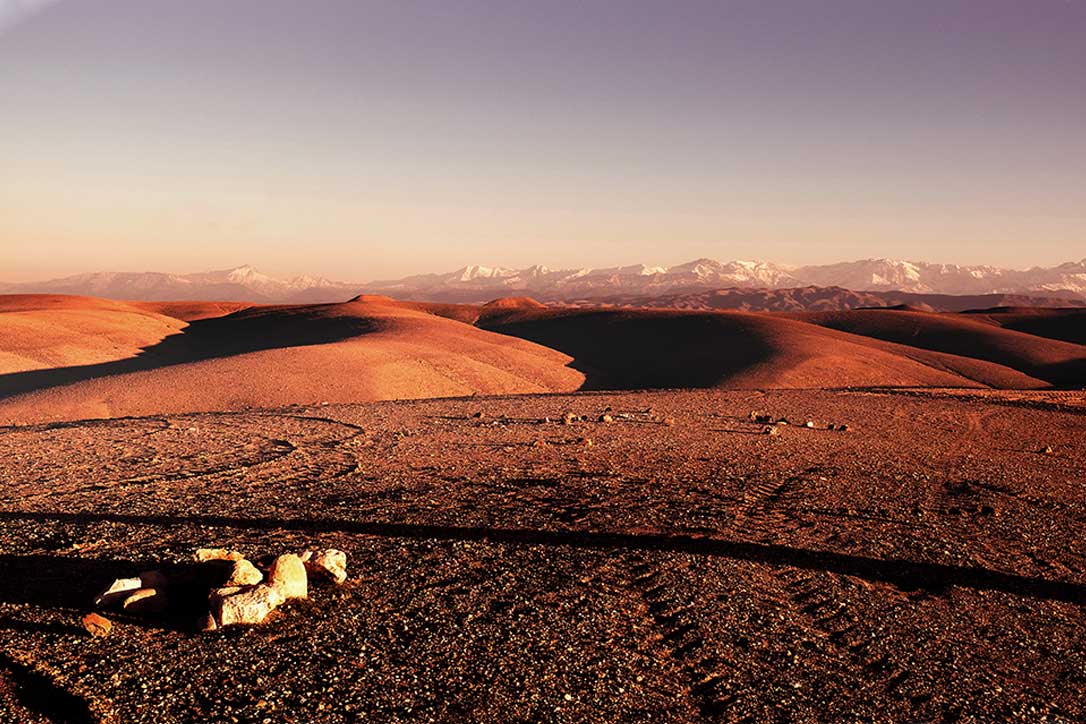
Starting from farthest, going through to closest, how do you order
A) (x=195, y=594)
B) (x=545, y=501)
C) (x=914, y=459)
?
(x=914, y=459) < (x=545, y=501) < (x=195, y=594)

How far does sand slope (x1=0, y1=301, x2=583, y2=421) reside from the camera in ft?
106

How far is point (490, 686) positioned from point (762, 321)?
65394 mm

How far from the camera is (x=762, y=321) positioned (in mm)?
68625

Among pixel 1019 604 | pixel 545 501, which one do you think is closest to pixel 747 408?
pixel 545 501

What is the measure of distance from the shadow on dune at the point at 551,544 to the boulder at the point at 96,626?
3.57 ft

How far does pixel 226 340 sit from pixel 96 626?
222 feet

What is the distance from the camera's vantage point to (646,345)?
64.2 metres

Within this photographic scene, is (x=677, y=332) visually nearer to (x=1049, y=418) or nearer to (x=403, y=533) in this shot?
(x=1049, y=418)

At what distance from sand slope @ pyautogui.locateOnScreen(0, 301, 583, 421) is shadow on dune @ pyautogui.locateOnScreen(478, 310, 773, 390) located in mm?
4433

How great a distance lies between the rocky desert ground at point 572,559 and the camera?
24.3 ft

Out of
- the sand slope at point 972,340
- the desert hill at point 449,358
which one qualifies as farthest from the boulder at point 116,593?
the sand slope at point 972,340

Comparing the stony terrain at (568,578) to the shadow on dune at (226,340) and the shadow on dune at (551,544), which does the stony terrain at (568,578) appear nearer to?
the shadow on dune at (551,544)

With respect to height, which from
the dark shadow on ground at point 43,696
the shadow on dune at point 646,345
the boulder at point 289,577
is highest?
the boulder at point 289,577

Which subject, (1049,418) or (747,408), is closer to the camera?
(1049,418)
